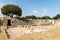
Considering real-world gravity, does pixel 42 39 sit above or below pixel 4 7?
below

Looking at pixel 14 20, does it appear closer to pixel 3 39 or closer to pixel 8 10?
pixel 8 10

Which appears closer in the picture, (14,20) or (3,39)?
(3,39)

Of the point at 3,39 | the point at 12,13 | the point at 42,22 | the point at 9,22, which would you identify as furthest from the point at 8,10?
the point at 3,39

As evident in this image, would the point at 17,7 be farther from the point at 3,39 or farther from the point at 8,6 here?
the point at 3,39

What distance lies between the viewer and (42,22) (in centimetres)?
4684

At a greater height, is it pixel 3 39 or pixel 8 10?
pixel 8 10

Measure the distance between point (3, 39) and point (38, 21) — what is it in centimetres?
3442

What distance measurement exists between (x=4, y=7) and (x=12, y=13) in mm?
3440

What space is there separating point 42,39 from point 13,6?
34902 millimetres

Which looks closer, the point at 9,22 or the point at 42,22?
the point at 9,22

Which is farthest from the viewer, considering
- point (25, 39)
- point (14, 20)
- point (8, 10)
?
point (8, 10)

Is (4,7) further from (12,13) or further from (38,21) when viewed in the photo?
(38,21)

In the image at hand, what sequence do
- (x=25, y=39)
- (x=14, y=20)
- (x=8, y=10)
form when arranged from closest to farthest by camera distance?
1. (x=25, y=39)
2. (x=14, y=20)
3. (x=8, y=10)

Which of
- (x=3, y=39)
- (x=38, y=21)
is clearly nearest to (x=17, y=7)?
(x=38, y=21)
